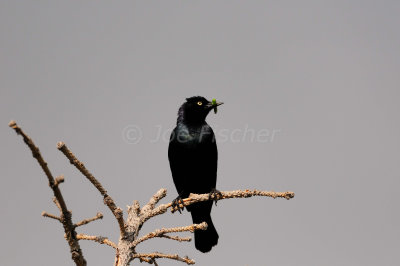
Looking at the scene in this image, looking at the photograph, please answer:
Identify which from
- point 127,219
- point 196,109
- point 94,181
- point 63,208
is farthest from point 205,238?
point 63,208

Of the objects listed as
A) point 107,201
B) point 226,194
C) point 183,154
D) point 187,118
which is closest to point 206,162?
point 183,154

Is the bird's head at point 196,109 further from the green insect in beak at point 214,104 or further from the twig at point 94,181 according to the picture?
the twig at point 94,181

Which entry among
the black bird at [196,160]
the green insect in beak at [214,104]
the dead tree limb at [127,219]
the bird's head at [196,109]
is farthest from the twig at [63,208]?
the green insect in beak at [214,104]

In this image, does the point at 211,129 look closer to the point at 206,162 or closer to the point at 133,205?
the point at 206,162

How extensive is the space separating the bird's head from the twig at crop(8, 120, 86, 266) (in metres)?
5.06

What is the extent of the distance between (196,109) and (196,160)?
1150 millimetres

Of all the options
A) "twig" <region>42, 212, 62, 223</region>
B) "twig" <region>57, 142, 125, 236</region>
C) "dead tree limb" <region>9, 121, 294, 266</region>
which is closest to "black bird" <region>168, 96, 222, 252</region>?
"dead tree limb" <region>9, 121, 294, 266</region>

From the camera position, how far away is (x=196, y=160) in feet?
24.8

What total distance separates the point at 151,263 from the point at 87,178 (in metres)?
1.37

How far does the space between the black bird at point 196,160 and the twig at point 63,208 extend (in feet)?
14.1

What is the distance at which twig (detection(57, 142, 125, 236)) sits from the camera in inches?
123

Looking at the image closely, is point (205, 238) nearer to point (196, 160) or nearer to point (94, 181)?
point (196, 160)

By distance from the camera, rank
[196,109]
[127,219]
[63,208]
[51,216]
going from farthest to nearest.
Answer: [196,109] < [127,219] < [51,216] < [63,208]

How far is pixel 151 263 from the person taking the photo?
4.44 metres
